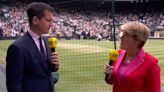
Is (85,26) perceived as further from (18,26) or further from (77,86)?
(77,86)

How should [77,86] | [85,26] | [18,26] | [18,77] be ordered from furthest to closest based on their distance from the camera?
[85,26], [18,26], [77,86], [18,77]

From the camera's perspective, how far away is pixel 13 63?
438 centimetres

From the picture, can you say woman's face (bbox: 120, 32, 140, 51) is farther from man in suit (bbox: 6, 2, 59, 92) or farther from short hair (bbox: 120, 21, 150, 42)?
man in suit (bbox: 6, 2, 59, 92)

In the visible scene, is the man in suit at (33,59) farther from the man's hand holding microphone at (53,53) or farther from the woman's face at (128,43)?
the woman's face at (128,43)

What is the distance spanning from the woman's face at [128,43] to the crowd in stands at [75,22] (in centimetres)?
613

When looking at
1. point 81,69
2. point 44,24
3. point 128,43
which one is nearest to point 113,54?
point 128,43

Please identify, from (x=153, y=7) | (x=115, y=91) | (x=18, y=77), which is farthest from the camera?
(x=153, y=7)

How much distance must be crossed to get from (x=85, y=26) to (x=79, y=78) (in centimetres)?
1439

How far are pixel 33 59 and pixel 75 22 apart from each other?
882 inches

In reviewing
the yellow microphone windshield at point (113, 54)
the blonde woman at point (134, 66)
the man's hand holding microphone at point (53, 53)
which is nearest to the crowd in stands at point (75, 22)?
the man's hand holding microphone at point (53, 53)

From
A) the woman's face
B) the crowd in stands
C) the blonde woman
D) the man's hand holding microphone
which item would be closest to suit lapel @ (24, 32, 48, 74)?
the man's hand holding microphone

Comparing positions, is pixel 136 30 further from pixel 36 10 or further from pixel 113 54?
pixel 36 10

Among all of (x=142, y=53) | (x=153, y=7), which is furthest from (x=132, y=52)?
(x=153, y=7)

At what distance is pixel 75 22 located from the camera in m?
26.8
